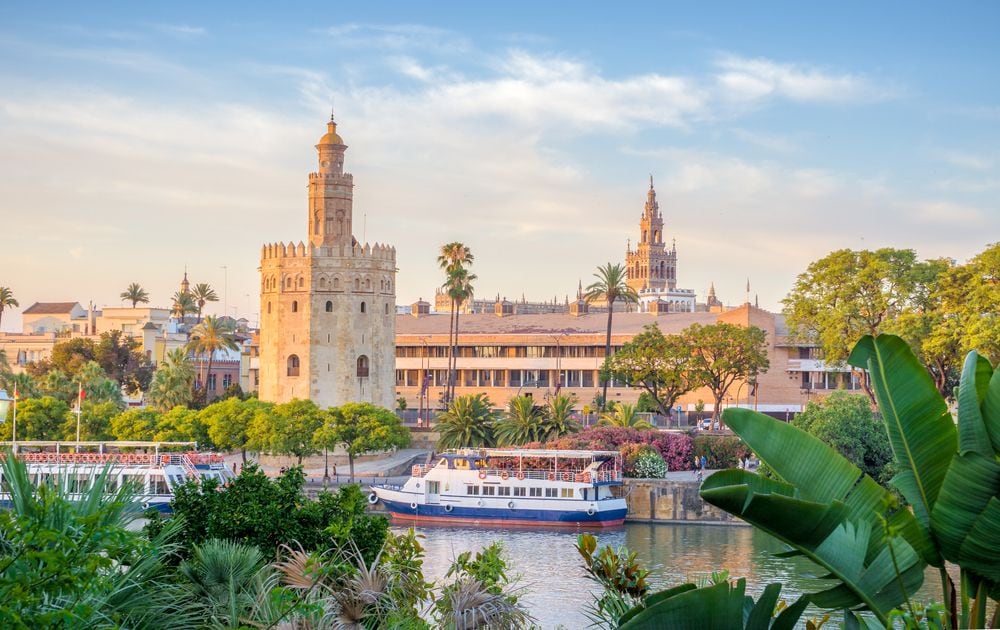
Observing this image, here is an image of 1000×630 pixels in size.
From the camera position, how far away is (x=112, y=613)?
38.7 feet

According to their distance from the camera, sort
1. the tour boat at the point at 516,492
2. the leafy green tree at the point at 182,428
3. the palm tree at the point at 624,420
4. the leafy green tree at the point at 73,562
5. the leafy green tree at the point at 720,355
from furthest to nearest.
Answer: the leafy green tree at the point at 720,355, the leafy green tree at the point at 182,428, the palm tree at the point at 624,420, the tour boat at the point at 516,492, the leafy green tree at the point at 73,562

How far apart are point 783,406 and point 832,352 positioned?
76.2 feet

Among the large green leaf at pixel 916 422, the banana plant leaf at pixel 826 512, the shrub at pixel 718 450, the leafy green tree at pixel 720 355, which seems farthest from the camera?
the leafy green tree at pixel 720 355

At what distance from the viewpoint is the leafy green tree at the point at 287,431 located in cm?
6550

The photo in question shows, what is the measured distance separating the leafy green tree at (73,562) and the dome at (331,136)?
66692 mm

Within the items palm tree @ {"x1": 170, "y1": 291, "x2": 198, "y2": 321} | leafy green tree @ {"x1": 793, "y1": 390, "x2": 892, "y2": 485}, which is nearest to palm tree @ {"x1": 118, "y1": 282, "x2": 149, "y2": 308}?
palm tree @ {"x1": 170, "y1": 291, "x2": 198, "y2": 321}

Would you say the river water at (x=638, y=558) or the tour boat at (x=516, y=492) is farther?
the tour boat at (x=516, y=492)

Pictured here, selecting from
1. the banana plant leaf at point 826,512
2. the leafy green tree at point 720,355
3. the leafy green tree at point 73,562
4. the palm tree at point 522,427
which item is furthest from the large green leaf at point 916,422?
the leafy green tree at point 720,355

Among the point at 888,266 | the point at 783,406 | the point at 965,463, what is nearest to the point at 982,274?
the point at 888,266

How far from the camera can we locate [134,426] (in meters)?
65.9

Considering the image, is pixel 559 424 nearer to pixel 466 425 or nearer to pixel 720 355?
pixel 466 425

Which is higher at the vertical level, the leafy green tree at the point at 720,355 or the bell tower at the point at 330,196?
the bell tower at the point at 330,196

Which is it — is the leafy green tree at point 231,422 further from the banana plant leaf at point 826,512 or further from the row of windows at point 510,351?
the banana plant leaf at point 826,512

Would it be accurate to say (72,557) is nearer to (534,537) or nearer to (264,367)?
(534,537)
